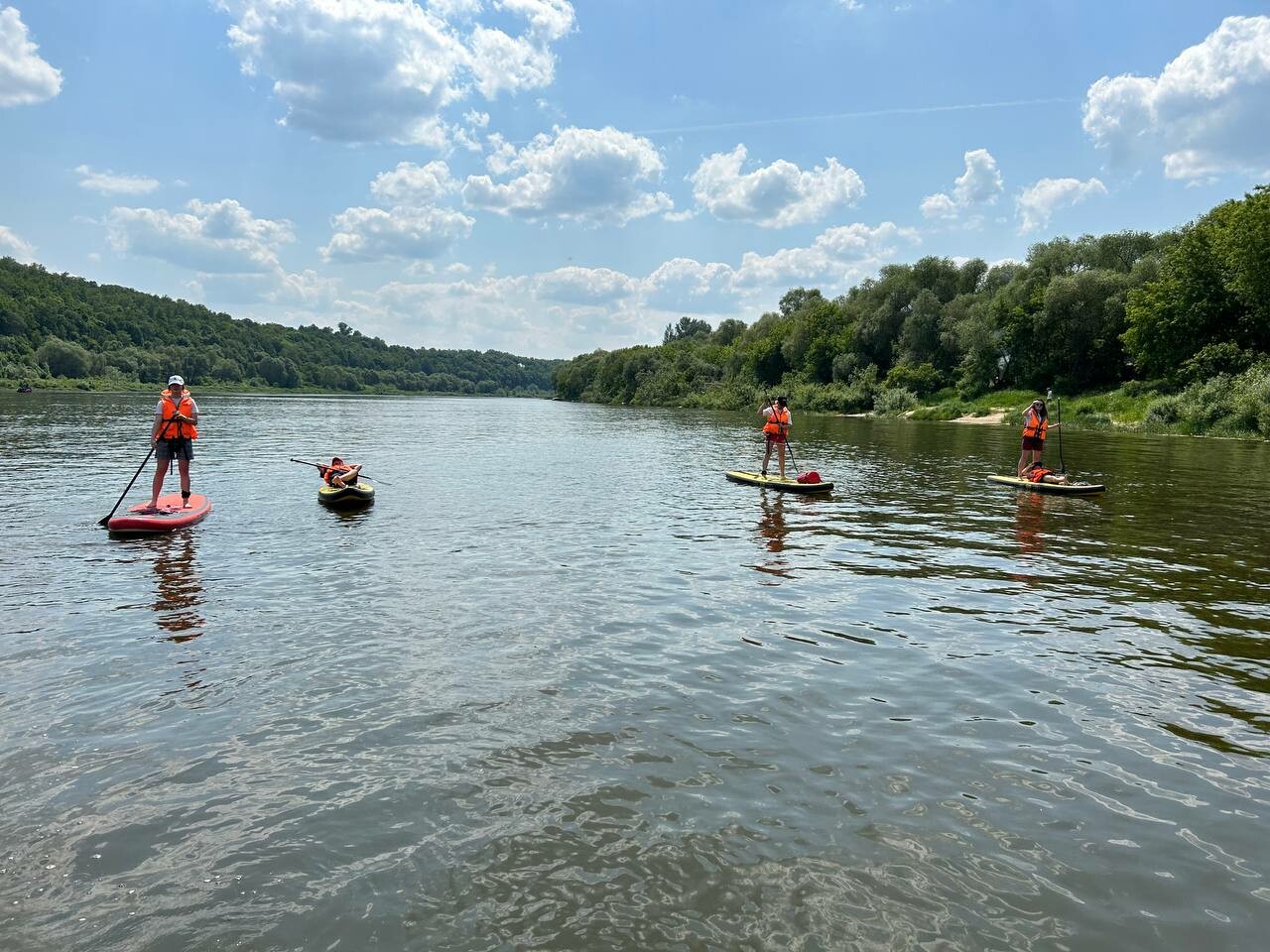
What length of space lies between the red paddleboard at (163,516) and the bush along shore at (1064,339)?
5661 centimetres

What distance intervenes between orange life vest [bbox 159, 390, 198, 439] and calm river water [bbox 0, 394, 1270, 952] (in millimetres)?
2565

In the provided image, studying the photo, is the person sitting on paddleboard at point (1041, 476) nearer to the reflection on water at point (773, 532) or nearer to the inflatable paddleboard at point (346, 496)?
the reflection on water at point (773, 532)

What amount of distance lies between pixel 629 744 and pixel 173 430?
49.3 feet

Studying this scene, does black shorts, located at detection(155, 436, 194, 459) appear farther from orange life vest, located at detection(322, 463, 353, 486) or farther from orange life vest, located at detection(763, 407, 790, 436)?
orange life vest, located at detection(763, 407, 790, 436)

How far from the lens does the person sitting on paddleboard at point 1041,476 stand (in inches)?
968

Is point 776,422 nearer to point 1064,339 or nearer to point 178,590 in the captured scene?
point 178,590

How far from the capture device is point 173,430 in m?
18.0

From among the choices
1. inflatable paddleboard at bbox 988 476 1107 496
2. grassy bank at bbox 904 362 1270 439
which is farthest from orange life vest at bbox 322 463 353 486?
grassy bank at bbox 904 362 1270 439

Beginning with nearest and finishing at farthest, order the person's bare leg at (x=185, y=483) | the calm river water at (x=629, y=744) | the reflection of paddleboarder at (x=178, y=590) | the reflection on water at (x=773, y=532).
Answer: the calm river water at (x=629, y=744) < the reflection of paddleboarder at (x=178, y=590) < the reflection on water at (x=773, y=532) < the person's bare leg at (x=185, y=483)

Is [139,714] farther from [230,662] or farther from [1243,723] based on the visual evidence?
[1243,723]

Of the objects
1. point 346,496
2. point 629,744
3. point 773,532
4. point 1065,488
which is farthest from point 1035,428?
point 629,744

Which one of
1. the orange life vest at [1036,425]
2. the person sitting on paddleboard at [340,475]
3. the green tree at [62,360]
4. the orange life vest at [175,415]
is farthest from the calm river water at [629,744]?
the green tree at [62,360]

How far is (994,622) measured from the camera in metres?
11.2

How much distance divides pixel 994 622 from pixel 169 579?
12.4 meters
